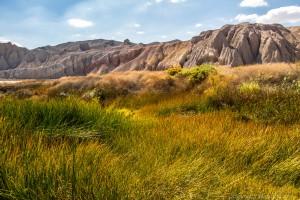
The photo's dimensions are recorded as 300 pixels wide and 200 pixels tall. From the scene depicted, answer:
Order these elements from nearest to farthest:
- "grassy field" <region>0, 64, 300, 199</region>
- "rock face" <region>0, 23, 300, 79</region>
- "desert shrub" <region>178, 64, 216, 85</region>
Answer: "grassy field" <region>0, 64, 300, 199</region>, "desert shrub" <region>178, 64, 216, 85</region>, "rock face" <region>0, 23, 300, 79</region>

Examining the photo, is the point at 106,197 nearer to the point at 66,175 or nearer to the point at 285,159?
the point at 66,175

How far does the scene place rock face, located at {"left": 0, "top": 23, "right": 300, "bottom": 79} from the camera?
90750 mm

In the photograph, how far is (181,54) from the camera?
10550cm

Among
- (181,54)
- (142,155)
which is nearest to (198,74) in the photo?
(142,155)

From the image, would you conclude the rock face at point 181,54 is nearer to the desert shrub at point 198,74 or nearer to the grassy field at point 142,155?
the desert shrub at point 198,74

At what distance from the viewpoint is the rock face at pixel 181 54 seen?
9075 centimetres

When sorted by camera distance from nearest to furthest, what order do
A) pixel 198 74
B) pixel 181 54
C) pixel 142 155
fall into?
pixel 142 155
pixel 198 74
pixel 181 54

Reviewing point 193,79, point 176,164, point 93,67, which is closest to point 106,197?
point 176,164

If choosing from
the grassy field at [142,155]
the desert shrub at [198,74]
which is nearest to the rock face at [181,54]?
the desert shrub at [198,74]

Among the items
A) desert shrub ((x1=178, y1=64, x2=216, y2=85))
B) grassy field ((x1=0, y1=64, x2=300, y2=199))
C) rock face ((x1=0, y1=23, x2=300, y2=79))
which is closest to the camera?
grassy field ((x1=0, y1=64, x2=300, y2=199))

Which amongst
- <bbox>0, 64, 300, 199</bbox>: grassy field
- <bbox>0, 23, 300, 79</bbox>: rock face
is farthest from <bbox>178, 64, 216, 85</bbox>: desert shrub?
<bbox>0, 23, 300, 79</bbox>: rock face

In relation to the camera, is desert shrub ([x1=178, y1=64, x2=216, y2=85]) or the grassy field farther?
desert shrub ([x1=178, y1=64, x2=216, y2=85])

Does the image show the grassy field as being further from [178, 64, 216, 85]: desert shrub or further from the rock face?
the rock face

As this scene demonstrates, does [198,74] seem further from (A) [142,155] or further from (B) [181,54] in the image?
(B) [181,54]
